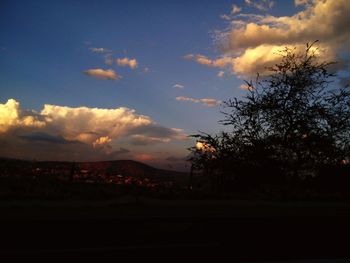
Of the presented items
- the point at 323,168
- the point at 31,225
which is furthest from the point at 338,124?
the point at 31,225

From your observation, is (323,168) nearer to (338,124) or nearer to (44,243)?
(338,124)

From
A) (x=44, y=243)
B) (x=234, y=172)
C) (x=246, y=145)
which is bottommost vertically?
(x=44, y=243)

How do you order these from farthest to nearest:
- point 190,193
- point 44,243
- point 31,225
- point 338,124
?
point 338,124
point 190,193
point 31,225
point 44,243

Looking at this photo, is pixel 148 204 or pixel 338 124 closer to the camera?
pixel 148 204

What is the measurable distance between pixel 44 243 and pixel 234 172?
16566 mm

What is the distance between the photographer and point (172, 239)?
7996mm

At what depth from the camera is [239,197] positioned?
1925 centimetres

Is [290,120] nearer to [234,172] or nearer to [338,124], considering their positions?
[338,124]

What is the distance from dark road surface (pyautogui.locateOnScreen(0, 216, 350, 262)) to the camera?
6566mm

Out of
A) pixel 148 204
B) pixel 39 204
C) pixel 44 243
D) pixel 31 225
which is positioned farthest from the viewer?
pixel 148 204

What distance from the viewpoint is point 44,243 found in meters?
7.26

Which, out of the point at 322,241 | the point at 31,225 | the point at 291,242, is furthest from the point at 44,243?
the point at 322,241

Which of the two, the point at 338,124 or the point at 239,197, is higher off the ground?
the point at 338,124

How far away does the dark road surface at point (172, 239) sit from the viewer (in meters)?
6.57
